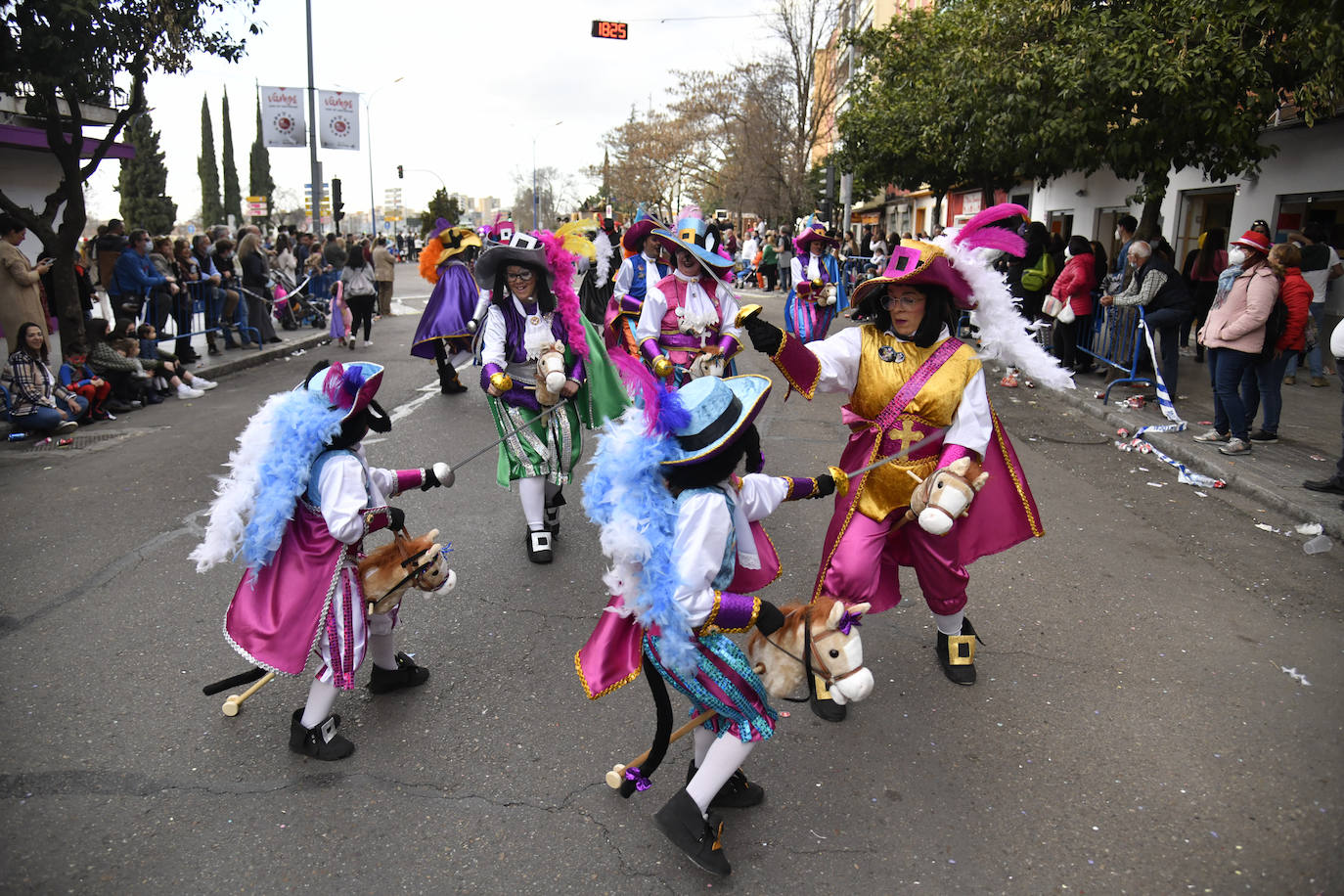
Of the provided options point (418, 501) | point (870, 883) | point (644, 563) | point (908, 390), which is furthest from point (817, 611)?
point (418, 501)

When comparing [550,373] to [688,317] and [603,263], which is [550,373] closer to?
[688,317]

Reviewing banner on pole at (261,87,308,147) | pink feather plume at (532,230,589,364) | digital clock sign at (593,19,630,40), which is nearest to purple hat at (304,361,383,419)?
pink feather plume at (532,230,589,364)

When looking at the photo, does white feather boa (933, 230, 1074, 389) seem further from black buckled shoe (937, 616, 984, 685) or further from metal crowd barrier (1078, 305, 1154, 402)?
metal crowd barrier (1078, 305, 1154, 402)

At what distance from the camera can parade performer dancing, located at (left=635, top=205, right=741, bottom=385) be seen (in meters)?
6.09

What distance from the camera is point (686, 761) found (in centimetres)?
337

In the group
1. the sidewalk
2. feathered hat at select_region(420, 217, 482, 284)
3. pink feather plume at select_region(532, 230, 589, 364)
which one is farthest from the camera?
feathered hat at select_region(420, 217, 482, 284)

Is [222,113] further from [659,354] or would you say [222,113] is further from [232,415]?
[659,354]

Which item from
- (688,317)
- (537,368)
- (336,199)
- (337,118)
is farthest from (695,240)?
(336,199)

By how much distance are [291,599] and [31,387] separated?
7188 millimetres

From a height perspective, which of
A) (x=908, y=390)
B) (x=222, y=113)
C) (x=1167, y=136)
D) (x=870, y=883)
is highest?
(x=222, y=113)

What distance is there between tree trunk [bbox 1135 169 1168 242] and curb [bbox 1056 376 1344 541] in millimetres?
2734

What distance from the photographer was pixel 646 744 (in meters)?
3.46

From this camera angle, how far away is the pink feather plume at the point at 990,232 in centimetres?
373

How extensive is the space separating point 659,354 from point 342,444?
3030 millimetres
